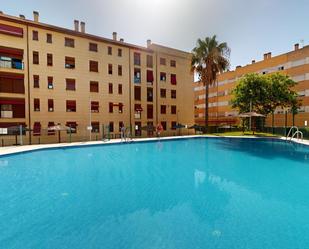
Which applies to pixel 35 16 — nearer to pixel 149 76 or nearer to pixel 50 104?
pixel 50 104

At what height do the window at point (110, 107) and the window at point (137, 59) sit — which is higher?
the window at point (137, 59)

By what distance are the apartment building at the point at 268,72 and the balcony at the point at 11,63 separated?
1157 inches

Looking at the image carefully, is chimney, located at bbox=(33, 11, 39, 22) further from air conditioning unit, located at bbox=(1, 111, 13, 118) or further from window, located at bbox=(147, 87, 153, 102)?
window, located at bbox=(147, 87, 153, 102)

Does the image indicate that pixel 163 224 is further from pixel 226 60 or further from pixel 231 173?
pixel 226 60

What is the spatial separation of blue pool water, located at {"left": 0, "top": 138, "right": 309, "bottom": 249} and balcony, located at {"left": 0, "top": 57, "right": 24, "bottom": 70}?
17.2m

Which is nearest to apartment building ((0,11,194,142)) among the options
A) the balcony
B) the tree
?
the balcony

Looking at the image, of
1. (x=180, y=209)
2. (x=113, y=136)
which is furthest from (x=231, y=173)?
(x=113, y=136)

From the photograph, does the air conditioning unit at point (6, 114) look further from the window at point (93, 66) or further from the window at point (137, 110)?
the window at point (137, 110)

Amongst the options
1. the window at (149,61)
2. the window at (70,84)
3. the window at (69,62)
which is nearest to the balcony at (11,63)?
the window at (69,62)

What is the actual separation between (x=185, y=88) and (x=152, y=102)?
8343mm

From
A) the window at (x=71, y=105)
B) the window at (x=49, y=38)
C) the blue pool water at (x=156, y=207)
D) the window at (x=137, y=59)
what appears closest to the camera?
the blue pool water at (x=156, y=207)

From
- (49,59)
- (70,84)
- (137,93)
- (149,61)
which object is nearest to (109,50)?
(149,61)

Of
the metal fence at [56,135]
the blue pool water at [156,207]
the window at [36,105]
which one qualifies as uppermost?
the window at [36,105]

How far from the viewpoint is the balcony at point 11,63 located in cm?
2261
